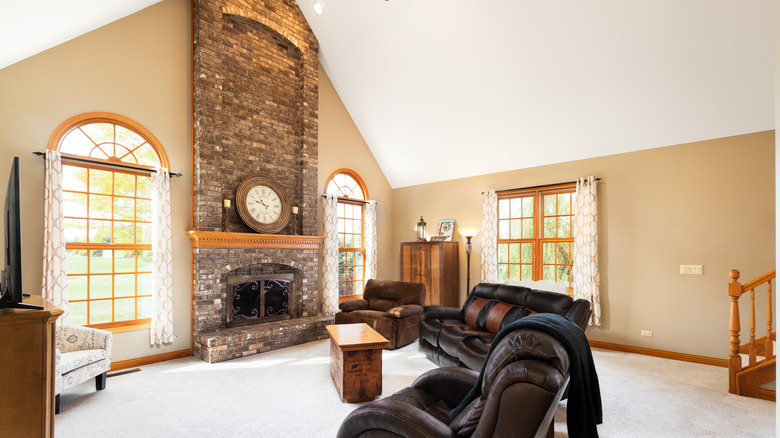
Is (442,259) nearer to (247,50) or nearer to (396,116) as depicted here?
(396,116)

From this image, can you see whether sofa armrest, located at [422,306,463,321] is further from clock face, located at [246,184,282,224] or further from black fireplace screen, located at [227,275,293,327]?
clock face, located at [246,184,282,224]

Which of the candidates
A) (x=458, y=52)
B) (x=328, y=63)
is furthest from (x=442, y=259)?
Answer: (x=328, y=63)

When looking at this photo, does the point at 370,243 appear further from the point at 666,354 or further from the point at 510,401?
the point at 510,401

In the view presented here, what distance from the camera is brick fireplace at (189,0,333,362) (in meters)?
4.99

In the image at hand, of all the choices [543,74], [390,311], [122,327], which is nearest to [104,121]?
[122,327]

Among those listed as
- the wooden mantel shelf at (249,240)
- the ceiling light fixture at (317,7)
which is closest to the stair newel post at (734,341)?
the wooden mantel shelf at (249,240)

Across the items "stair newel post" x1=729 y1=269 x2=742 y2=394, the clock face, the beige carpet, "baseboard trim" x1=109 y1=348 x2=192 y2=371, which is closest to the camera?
the beige carpet

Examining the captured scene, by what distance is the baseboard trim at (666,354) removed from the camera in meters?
4.47

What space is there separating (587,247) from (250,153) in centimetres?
497

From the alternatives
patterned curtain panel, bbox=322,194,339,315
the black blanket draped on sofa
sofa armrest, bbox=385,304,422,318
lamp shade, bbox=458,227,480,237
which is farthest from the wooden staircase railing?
patterned curtain panel, bbox=322,194,339,315

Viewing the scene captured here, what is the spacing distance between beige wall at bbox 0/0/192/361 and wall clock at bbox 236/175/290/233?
0.70 meters

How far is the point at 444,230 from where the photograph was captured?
7.17 metres

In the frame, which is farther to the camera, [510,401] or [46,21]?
[46,21]

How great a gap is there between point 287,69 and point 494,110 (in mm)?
3334
